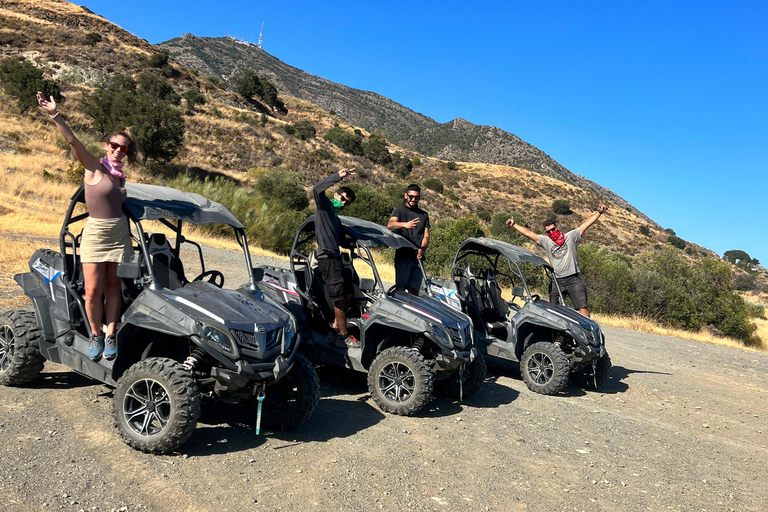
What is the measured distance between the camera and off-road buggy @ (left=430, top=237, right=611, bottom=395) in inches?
289

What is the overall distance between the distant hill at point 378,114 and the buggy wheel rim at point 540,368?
8955 centimetres

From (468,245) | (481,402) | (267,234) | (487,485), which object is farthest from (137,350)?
(267,234)

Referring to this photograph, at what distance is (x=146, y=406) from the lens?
4094 mm

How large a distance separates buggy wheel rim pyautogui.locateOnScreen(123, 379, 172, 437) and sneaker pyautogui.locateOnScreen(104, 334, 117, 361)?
48cm

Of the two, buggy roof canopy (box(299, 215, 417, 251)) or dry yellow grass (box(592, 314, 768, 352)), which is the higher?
buggy roof canopy (box(299, 215, 417, 251))

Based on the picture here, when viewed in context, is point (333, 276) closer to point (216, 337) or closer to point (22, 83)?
point (216, 337)

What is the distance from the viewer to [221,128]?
46.8 m

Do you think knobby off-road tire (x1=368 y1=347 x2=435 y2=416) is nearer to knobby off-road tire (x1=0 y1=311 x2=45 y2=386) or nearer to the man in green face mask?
the man in green face mask

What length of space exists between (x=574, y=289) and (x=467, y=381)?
323 centimetres

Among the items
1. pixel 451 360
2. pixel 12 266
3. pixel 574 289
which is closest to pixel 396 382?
pixel 451 360

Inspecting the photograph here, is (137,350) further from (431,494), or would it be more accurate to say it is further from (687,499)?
(687,499)

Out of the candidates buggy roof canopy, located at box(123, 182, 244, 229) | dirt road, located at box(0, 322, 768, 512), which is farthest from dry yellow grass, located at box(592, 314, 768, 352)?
buggy roof canopy, located at box(123, 182, 244, 229)

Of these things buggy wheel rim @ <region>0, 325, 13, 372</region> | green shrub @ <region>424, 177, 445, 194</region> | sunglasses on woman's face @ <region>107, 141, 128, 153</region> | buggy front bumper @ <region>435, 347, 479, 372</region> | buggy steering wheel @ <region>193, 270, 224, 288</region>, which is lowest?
buggy wheel rim @ <region>0, 325, 13, 372</region>

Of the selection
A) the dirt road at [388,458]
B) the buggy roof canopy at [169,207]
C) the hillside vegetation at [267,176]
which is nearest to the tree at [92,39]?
the hillside vegetation at [267,176]
